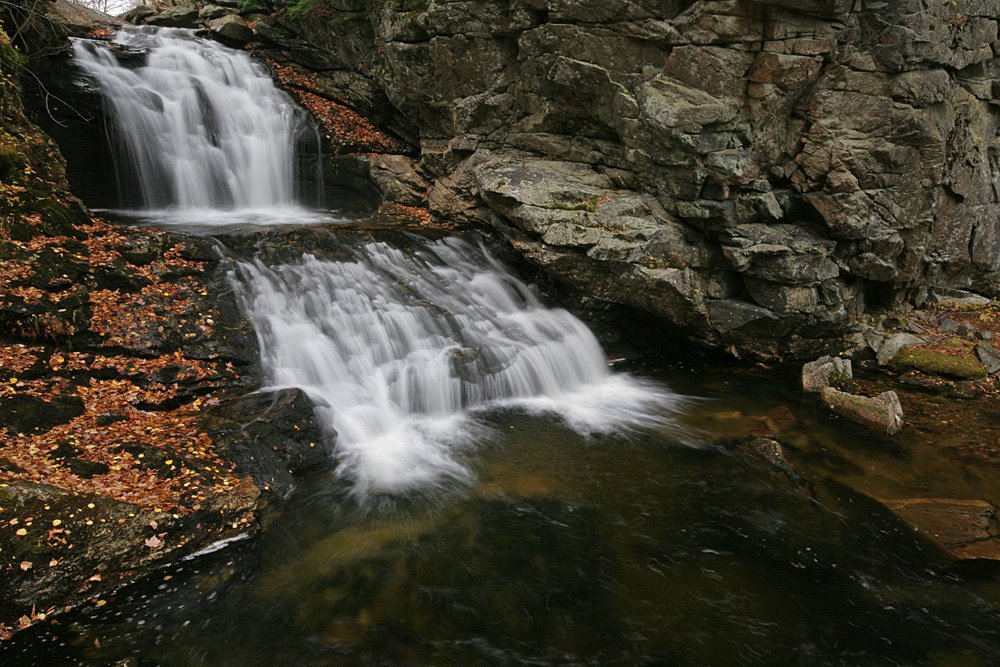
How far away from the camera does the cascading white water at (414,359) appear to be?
8.53 m

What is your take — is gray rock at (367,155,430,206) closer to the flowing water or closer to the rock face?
the rock face

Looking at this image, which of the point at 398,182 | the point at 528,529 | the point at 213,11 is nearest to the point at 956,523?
the point at 528,529

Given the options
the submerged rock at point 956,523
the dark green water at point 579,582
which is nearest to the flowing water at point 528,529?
the dark green water at point 579,582

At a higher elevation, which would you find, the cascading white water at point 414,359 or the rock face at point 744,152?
the rock face at point 744,152

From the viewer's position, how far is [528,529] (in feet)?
21.8

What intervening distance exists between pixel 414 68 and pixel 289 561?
38.3 ft

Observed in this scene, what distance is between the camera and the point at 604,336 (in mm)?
→ 12180

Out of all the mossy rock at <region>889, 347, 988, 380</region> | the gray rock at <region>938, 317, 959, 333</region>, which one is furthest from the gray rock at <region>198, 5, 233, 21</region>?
the gray rock at <region>938, 317, 959, 333</region>

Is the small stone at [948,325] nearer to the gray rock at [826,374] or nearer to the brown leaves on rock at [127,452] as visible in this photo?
the gray rock at [826,374]

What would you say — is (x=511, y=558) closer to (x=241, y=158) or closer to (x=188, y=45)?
(x=241, y=158)

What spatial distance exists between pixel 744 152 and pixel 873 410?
500cm

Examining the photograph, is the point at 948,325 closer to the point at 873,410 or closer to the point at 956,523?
the point at 873,410

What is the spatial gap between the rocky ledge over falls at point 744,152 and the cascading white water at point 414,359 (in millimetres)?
1612

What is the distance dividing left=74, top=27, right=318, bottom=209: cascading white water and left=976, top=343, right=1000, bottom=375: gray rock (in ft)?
49.7
